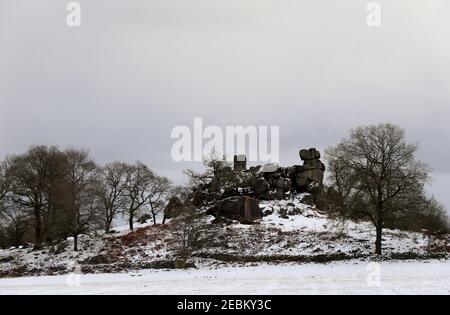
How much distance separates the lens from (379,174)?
3950cm

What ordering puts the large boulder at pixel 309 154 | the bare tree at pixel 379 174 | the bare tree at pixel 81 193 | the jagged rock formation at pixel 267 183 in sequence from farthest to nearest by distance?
the large boulder at pixel 309 154
the jagged rock formation at pixel 267 183
the bare tree at pixel 81 193
the bare tree at pixel 379 174

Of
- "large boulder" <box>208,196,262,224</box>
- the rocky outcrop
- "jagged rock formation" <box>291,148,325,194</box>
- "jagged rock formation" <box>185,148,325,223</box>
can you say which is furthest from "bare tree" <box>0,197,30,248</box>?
"jagged rock formation" <box>291,148,325,194</box>

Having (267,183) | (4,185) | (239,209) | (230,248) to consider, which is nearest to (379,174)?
(230,248)

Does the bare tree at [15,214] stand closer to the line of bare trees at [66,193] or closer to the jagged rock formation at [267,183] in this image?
the line of bare trees at [66,193]

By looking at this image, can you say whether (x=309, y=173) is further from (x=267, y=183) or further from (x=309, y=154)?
(x=267, y=183)

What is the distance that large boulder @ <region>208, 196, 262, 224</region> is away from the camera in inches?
2132

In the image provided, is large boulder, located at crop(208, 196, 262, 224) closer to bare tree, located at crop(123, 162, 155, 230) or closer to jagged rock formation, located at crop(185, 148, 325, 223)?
jagged rock formation, located at crop(185, 148, 325, 223)

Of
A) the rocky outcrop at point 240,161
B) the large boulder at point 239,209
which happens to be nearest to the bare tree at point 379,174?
the large boulder at point 239,209

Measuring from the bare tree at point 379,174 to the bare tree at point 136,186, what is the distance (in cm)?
3407

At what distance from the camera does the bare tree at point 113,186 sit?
210 feet

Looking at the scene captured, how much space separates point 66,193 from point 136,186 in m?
13.5

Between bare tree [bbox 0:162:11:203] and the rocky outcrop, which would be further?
the rocky outcrop

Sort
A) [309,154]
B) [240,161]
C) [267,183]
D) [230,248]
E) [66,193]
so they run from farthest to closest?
[240,161] → [309,154] → [267,183] → [66,193] → [230,248]
